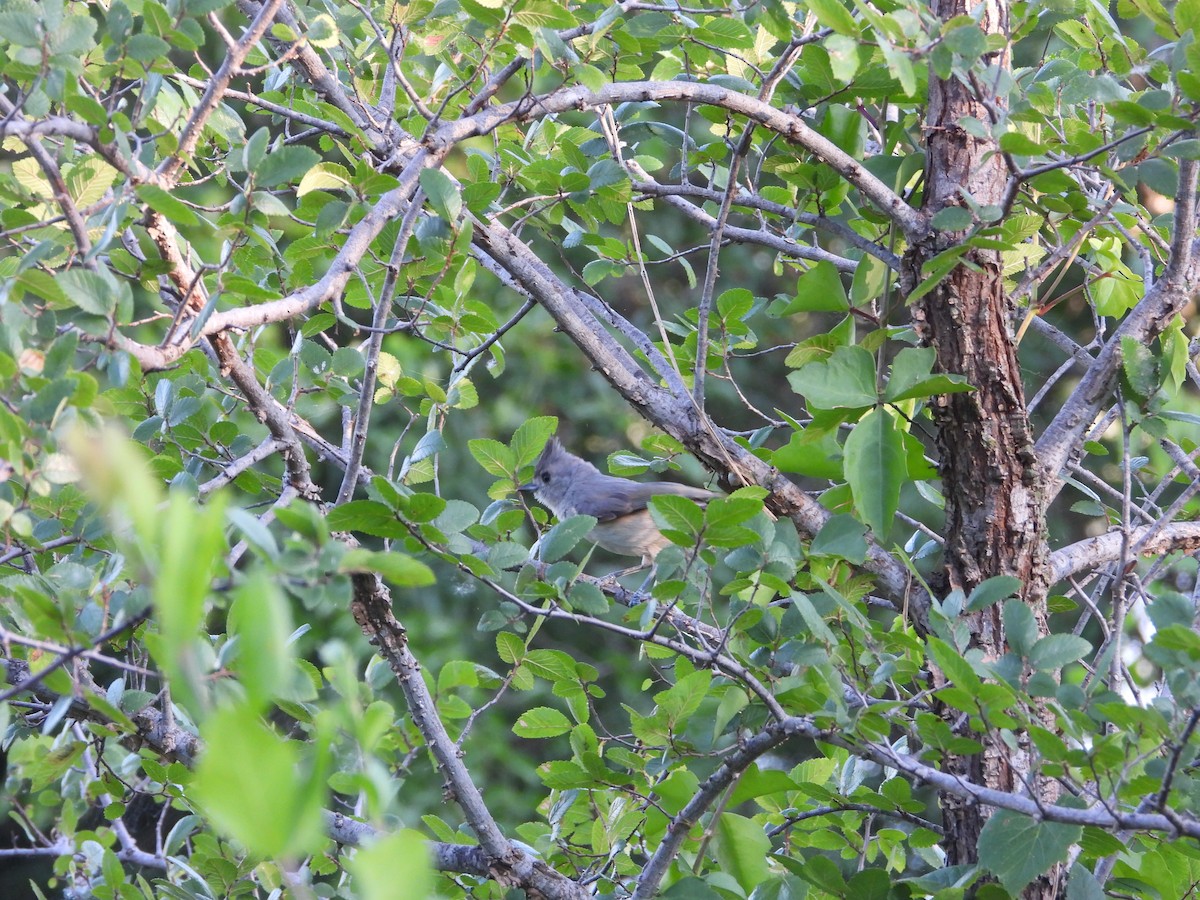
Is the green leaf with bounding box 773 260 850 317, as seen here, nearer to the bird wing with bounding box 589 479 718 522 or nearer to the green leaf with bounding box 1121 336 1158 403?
the green leaf with bounding box 1121 336 1158 403

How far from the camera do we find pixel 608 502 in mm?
→ 4855

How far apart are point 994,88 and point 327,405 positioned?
4.65 ft

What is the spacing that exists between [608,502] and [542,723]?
8.96 ft

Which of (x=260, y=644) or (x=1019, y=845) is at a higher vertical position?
(x=260, y=644)

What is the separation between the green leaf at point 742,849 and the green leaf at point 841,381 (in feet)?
2.33

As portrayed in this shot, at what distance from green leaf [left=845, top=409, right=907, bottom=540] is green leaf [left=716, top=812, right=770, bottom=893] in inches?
21.6

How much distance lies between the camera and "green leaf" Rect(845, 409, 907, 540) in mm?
1744

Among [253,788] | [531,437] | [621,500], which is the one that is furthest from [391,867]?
[621,500]

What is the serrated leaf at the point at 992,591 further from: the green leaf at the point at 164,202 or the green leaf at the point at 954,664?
the green leaf at the point at 164,202

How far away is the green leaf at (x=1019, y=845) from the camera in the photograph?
1451mm

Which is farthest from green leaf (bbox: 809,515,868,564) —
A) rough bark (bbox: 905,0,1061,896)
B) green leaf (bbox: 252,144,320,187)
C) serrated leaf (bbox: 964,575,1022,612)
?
green leaf (bbox: 252,144,320,187)

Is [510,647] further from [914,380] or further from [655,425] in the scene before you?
[914,380]

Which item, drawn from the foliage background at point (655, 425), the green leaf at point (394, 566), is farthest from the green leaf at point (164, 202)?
the green leaf at point (394, 566)

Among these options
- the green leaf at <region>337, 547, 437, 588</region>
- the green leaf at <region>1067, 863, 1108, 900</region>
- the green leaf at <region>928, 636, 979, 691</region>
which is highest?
the green leaf at <region>337, 547, 437, 588</region>
